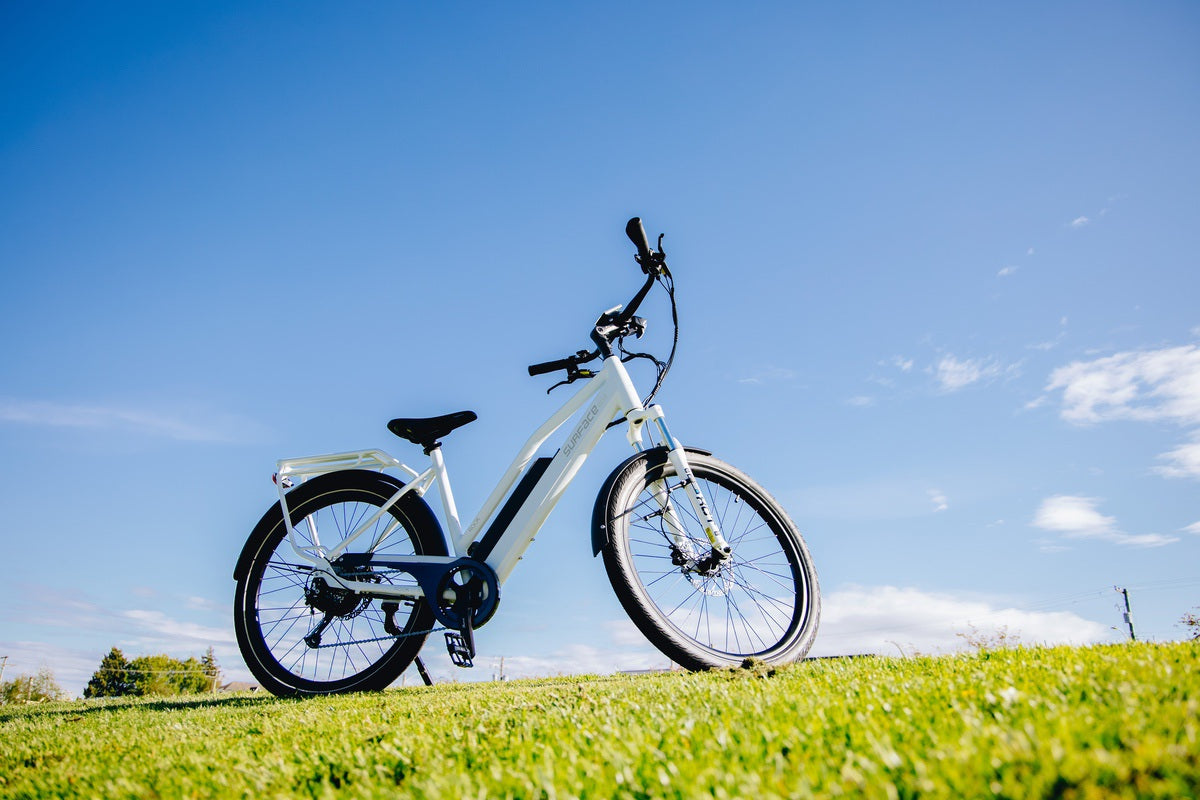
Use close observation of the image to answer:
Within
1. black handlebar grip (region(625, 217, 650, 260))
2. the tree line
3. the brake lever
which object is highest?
black handlebar grip (region(625, 217, 650, 260))

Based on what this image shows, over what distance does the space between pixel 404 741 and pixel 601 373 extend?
2.44 meters

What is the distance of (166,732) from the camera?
3.14 m

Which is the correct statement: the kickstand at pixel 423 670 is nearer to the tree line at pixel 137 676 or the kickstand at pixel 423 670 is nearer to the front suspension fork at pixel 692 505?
the front suspension fork at pixel 692 505

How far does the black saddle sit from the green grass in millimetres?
1734

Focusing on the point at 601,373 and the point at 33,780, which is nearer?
the point at 33,780

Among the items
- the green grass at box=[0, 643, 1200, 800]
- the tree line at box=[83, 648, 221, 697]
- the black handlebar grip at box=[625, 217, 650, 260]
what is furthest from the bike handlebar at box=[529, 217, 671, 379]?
the tree line at box=[83, 648, 221, 697]

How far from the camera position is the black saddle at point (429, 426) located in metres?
4.36

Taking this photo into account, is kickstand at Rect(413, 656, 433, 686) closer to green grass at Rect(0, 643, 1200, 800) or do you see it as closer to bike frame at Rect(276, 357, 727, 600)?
bike frame at Rect(276, 357, 727, 600)

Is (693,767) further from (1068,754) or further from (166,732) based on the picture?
(166,732)

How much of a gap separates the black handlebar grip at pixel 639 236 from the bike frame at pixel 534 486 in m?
0.74

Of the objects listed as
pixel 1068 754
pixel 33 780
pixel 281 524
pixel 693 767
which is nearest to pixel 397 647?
pixel 281 524

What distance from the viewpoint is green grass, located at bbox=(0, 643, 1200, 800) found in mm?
1221

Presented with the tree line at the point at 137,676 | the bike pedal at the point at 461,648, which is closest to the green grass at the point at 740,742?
the bike pedal at the point at 461,648

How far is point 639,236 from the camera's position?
13.6 feet
